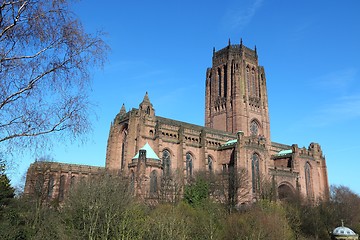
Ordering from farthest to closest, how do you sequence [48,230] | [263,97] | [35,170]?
[263,97]
[35,170]
[48,230]

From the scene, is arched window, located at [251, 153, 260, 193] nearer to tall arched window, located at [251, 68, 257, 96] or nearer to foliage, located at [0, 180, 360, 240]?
foliage, located at [0, 180, 360, 240]

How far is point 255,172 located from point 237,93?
66.0ft

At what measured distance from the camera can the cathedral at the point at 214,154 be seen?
42500 mm

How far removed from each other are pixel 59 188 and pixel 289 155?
39823 mm

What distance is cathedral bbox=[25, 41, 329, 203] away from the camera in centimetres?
4250

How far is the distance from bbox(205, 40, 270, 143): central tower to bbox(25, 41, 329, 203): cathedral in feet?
0.64

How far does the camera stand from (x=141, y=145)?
149 feet

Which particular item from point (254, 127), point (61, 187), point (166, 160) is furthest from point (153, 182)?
point (254, 127)

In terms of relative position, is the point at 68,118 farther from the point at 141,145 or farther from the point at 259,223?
the point at 141,145

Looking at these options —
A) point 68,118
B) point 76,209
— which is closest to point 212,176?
point 76,209

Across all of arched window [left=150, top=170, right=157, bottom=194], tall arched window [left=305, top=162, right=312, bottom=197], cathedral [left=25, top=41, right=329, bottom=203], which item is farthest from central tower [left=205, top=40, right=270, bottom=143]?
arched window [left=150, top=170, right=157, bottom=194]

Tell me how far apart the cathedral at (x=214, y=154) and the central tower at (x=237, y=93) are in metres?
0.20

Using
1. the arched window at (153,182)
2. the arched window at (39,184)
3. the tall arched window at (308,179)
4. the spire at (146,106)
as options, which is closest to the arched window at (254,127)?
the tall arched window at (308,179)

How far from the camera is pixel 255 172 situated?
4859 cm
